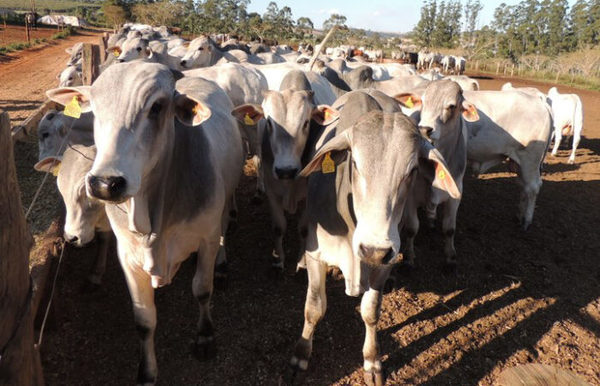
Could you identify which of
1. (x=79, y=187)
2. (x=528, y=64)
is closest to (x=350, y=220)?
(x=79, y=187)

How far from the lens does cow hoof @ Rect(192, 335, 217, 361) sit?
341cm

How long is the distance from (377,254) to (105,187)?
1.41 meters

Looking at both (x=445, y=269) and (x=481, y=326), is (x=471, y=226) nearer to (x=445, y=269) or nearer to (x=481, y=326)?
(x=445, y=269)

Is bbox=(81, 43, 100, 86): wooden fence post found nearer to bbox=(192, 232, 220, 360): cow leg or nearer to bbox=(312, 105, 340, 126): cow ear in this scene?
bbox=(312, 105, 340, 126): cow ear

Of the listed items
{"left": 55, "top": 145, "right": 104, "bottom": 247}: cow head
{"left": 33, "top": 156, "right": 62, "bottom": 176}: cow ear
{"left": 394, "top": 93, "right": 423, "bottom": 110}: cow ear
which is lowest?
{"left": 55, "top": 145, "right": 104, "bottom": 247}: cow head

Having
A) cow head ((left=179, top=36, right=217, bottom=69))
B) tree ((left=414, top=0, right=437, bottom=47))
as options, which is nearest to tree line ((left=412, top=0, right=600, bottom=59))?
tree ((left=414, top=0, right=437, bottom=47))

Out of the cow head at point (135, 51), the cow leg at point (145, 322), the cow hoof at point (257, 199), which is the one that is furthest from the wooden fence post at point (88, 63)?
the cow leg at point (145, 322)

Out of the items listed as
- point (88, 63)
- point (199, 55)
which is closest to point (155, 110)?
point (88, 63)

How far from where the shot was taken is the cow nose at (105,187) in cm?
188

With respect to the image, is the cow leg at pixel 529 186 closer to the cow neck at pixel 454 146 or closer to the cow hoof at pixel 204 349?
the cow neck at pixel 454 146

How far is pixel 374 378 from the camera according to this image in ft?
10.8

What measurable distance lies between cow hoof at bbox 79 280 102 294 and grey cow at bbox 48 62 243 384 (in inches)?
46.1

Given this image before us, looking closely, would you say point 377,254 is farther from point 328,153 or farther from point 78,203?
point 78,203

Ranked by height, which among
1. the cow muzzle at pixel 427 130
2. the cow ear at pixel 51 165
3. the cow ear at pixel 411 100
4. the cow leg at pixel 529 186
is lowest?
the cow leg at pixel 529 186
